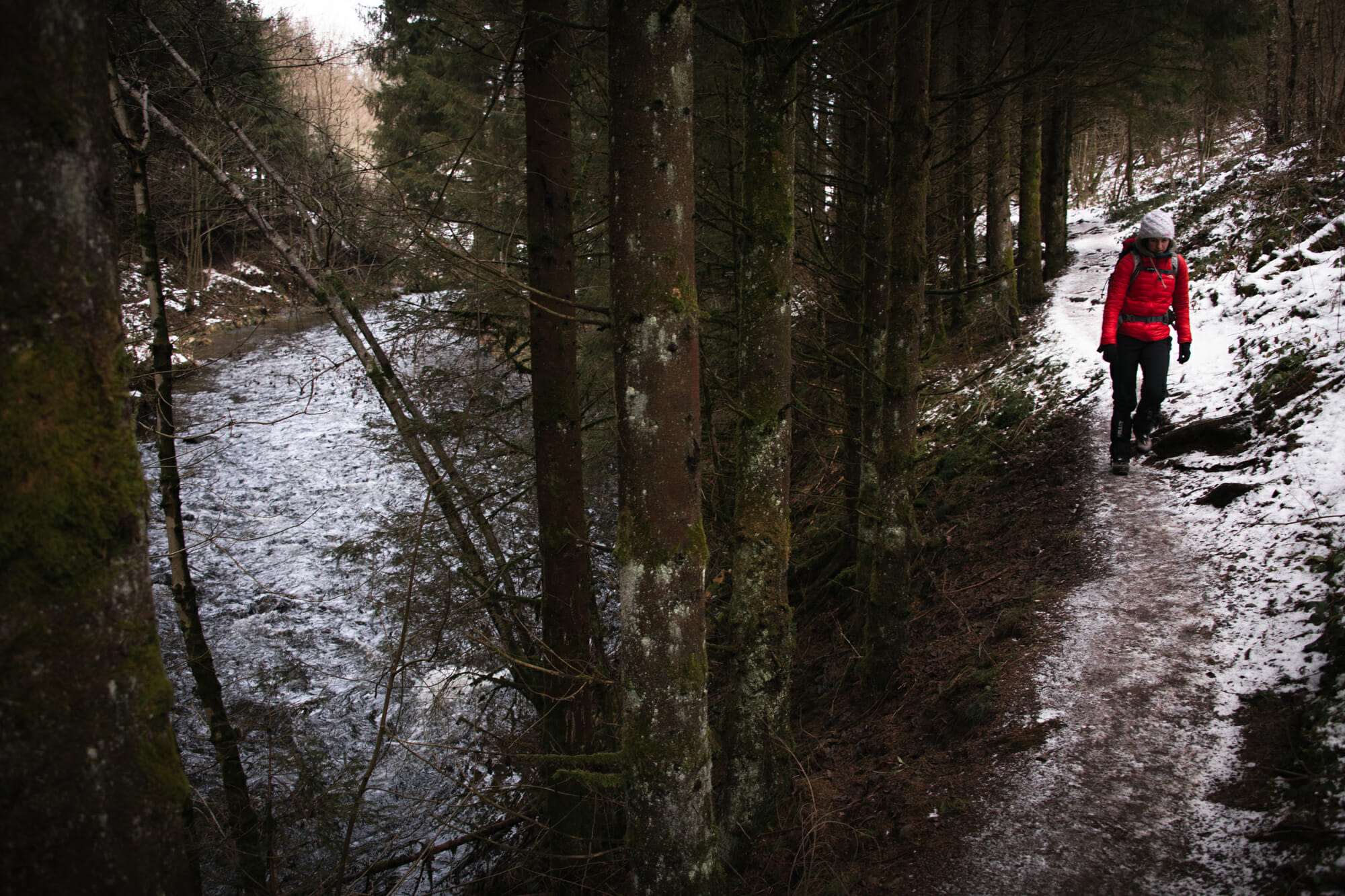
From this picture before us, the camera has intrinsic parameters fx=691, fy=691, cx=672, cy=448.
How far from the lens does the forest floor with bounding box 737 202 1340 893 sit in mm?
3088

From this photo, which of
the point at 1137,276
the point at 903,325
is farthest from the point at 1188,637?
the point at 1137,276

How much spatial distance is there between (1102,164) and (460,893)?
36.9 meters

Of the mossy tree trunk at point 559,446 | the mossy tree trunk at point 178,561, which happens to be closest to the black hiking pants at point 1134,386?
the mossy tree trunk at point 559,446

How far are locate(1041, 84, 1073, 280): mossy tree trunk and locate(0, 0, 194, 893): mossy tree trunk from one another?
17.2 m

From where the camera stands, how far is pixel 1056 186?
15117mm

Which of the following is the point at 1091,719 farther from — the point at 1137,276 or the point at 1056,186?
the point at 1056,186

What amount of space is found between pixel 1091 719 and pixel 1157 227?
4.24m

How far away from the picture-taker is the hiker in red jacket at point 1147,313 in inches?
235

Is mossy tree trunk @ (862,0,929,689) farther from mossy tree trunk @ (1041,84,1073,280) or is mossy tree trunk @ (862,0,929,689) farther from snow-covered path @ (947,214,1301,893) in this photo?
mossy tree trunk @ (1041,84,1073,280)

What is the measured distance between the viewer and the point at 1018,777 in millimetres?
3797

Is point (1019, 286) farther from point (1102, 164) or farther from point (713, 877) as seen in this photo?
point (1102, 164)

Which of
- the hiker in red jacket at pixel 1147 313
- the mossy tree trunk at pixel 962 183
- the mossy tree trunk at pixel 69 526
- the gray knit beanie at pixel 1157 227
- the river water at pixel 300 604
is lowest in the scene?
the river water at pixel 300 604

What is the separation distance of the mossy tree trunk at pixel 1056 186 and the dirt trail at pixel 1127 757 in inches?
475

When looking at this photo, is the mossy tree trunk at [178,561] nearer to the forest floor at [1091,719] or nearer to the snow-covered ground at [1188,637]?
the forest floor at [1091,719]
